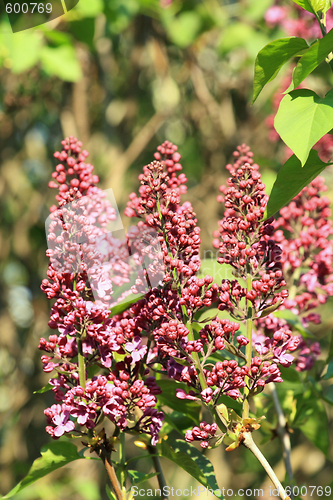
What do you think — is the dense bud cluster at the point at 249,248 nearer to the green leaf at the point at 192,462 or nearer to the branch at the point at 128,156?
the green leaf at the point at 192,462

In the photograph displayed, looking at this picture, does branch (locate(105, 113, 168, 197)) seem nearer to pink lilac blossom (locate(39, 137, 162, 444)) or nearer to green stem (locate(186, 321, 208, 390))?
pink lilac blossom (locate(39, 137, 162, 444))

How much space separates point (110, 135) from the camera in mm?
3459

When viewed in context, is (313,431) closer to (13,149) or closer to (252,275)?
(252,275)

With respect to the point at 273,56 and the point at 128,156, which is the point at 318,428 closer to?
the point at 273,56

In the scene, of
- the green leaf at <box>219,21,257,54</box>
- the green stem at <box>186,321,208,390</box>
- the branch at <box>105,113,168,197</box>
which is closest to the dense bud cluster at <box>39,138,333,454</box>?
the green stem at <box>186,321,208,390</box>

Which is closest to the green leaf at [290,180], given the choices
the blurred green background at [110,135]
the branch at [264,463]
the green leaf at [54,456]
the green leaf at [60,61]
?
the branch at [264,463]

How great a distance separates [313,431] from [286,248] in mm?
472

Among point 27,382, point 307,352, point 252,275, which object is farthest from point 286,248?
point 27,382

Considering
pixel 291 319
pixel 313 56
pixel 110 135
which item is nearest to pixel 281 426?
pixel 291 319

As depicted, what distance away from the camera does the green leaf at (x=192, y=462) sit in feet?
3.01

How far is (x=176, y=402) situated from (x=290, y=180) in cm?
52

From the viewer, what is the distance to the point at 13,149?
11.9 feet

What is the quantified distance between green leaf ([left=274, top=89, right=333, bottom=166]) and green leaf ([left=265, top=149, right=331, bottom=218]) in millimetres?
62

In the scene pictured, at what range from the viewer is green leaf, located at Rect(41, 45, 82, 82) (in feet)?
6.38
